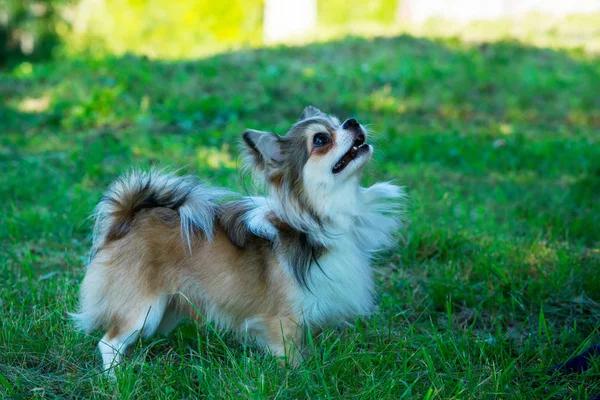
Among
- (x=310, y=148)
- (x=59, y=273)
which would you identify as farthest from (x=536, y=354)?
(x=59, y=273)

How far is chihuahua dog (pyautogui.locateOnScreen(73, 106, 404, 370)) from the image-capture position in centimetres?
334

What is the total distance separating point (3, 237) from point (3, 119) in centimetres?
414

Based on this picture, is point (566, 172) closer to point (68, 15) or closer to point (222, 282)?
point (222, 282)

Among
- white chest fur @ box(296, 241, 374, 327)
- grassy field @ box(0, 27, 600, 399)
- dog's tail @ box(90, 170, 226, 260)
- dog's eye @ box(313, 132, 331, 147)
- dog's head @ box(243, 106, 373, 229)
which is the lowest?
grassy field @ box(0, 27, 600, 399)

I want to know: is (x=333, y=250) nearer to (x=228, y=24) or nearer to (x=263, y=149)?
(x=263, y=149)

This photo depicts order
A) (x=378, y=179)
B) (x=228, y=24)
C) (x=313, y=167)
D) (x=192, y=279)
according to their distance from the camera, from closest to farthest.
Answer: (x=313, y=167)
(x=192, y=279)
(x=378, y=179)
(x=228, y=24)

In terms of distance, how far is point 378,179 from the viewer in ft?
21.5

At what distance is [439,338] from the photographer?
3.37 metres

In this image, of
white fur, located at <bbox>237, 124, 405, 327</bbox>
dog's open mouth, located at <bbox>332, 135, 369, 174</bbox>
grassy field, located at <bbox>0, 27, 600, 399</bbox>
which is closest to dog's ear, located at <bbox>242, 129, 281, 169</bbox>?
white fur, located at <bbox>237, 124, 405, 327</bbox>

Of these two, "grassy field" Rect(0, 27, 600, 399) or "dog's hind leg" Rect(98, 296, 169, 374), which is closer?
"grassy field" Rect(0, 27, 600, 399)

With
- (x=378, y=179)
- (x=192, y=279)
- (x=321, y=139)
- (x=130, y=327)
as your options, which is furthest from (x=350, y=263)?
(x=378, y=179)

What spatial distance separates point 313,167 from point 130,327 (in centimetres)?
111

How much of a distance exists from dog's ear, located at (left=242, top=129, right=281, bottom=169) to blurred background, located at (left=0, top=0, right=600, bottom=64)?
894 centimetres

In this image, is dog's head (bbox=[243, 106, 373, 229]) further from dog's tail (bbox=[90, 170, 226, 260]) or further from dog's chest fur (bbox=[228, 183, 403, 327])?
dog's tail (bbox=[90, 170, 226, 260])
